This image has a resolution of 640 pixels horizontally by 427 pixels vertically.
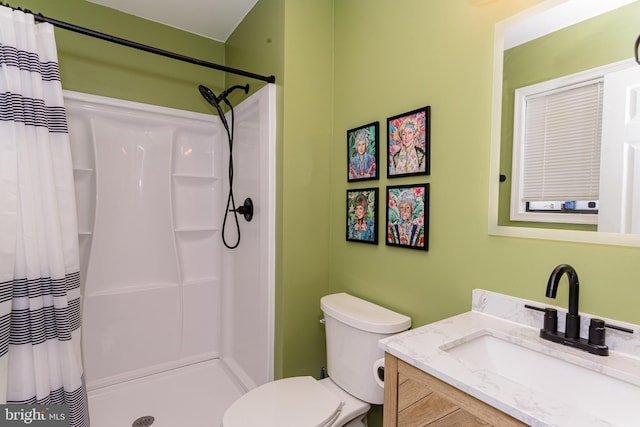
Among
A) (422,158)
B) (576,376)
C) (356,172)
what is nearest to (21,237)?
(356,172)

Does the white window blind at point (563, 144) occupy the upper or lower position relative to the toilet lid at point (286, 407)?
upper

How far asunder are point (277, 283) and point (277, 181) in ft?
1.81

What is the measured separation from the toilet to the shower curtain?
854 mm

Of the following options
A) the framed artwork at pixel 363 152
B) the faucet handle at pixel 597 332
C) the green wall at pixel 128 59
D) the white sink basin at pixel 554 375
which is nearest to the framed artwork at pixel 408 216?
the framed artwork at pixel 363 152

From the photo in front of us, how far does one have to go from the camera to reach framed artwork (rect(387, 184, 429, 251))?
1.27 metres

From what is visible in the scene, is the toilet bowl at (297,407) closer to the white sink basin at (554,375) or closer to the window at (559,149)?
the white sink basin at (554,375)

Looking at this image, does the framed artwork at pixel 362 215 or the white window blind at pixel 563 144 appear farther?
the framed artwork at pixel 362 215

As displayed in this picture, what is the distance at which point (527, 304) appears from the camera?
0.98m

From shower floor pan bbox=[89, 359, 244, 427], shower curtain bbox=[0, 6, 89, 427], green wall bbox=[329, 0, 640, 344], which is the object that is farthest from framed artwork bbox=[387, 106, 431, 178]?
shower floor pan bbox=[89, 359, 244, 427]

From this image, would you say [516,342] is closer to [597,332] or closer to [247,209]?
[597,332]

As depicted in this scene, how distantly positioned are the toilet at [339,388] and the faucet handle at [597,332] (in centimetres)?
A: 58

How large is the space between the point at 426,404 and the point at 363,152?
110cm

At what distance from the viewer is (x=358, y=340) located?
1.30 m

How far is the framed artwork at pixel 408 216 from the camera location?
50.1 inches
